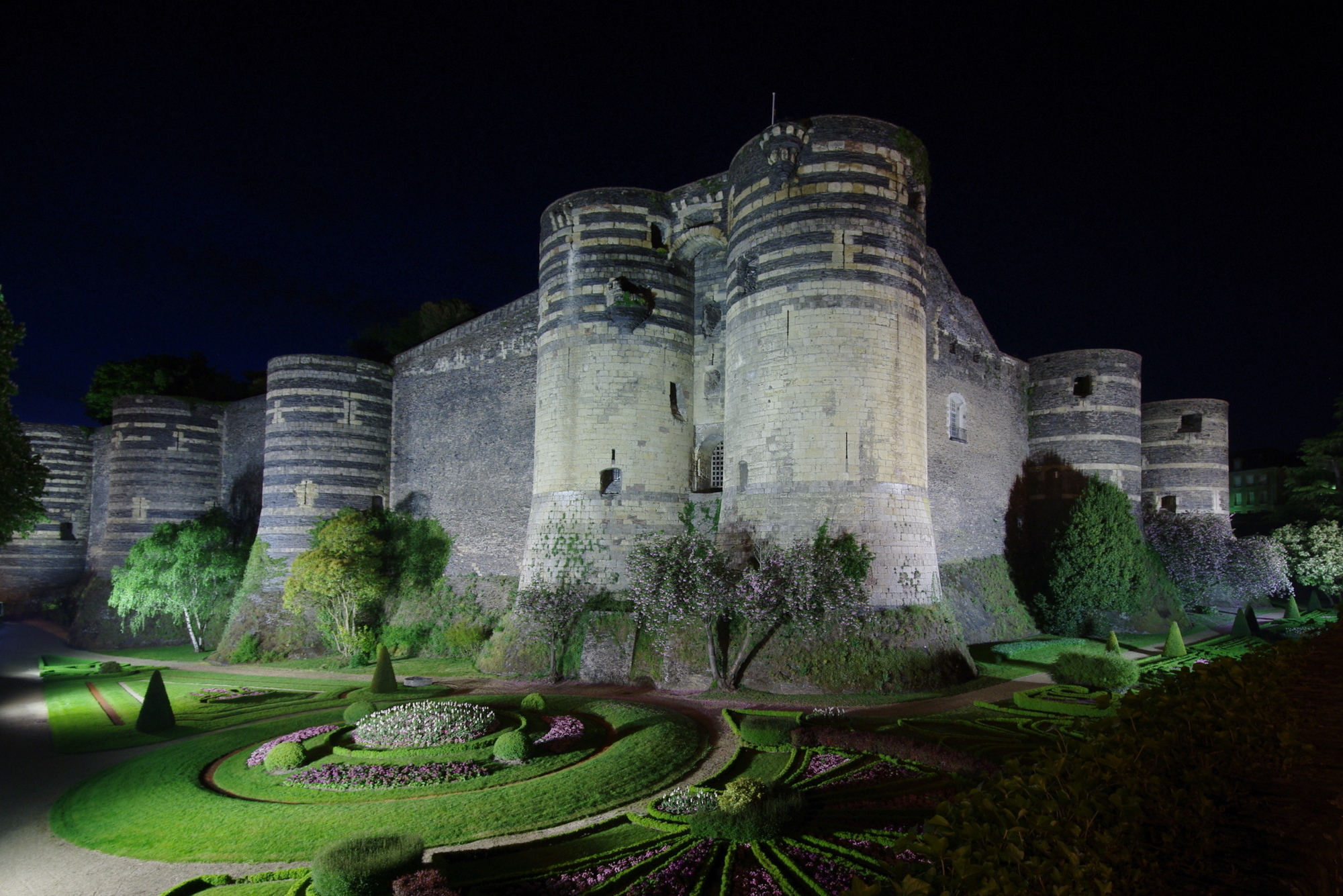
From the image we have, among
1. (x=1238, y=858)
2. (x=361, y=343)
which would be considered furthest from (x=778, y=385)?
(x=361, y=343)

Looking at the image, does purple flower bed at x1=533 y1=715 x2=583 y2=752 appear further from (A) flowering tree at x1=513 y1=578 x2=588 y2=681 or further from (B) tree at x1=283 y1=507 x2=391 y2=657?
(B) tree at x1=283 y1=507 x2=391 y2=657

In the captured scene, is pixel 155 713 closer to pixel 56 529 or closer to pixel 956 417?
pixel 956 417

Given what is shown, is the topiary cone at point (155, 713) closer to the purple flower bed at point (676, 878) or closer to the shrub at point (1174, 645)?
the purple flower bed at point (676, 878)

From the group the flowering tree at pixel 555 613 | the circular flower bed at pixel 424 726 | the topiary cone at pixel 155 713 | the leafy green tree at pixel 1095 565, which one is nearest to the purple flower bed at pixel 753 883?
the circular flower bed at pixel 424 726

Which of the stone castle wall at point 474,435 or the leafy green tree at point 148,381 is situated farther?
the leafy green tree at point 148,381

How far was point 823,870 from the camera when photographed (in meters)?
7.63

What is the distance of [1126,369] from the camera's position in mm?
27891

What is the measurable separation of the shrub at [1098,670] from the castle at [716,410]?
3.05m

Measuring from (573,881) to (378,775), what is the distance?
16.1 feet

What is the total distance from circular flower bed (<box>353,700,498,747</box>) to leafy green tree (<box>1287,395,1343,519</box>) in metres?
37.1

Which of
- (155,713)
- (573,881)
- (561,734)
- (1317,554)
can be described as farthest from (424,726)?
(1317,554)

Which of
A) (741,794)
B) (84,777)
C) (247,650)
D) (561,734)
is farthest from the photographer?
(247,650)

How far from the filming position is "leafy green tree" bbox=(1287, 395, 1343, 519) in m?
33.7

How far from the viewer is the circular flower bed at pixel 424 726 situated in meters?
12.4
